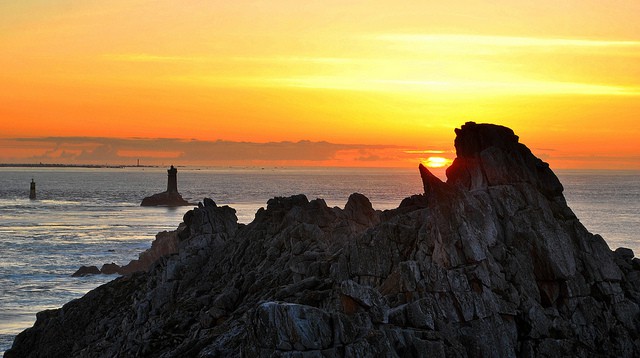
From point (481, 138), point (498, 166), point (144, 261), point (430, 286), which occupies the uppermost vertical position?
point (481, 138)

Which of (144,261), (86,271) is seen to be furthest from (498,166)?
(86,271)

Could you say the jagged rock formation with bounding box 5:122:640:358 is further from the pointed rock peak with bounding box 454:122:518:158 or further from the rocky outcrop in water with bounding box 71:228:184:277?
the rocky outcrop in water with bounding box 71:228:184:277

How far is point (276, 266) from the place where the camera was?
1925 inches

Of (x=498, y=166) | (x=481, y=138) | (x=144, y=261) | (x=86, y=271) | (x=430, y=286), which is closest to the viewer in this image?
(x=430, y=286)

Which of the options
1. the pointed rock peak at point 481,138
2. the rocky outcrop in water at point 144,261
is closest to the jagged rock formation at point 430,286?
the pointed rock peak at point 481,138

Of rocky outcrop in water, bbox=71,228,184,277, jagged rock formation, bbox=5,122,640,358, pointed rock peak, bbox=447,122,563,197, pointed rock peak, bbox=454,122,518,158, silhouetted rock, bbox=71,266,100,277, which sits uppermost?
pointed rock peak, bbox=454,122,518,158

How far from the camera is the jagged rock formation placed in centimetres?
3275

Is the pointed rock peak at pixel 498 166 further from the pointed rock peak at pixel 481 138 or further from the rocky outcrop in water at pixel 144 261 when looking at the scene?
the rocky outcrop in water at pixel 144 261

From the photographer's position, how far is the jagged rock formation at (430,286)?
107ft

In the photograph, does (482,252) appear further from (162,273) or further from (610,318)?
(162,273)

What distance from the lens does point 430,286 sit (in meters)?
36.5

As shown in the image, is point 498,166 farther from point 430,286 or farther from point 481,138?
point 430,286

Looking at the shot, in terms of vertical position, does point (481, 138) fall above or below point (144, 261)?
above

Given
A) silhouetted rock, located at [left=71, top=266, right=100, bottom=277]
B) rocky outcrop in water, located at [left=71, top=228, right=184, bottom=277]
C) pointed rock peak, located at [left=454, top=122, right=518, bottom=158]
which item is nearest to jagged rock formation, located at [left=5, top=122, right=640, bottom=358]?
pointed rock peak, located at [left=454, top=122, right=518, bottom=158]
